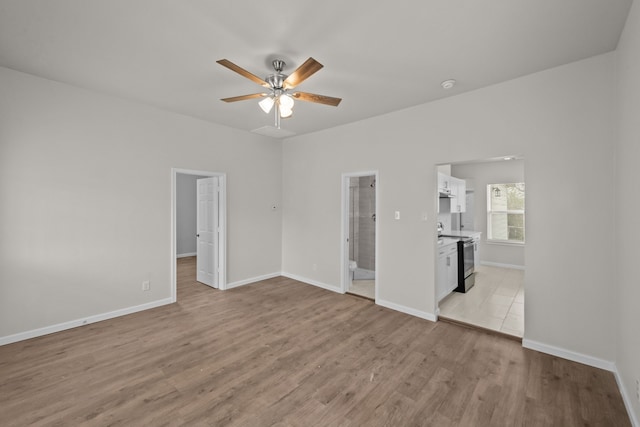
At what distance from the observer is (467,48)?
8.01 ft

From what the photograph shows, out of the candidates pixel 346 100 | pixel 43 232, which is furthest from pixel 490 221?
pixel 43 232

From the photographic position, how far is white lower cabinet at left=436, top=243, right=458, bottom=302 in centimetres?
397

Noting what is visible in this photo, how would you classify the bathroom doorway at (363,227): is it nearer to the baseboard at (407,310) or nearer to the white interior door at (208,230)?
the baseboard at (407,310)

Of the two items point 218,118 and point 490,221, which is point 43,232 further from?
point 490,221

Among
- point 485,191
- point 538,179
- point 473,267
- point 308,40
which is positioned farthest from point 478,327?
point 485,191

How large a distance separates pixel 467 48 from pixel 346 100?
154cm

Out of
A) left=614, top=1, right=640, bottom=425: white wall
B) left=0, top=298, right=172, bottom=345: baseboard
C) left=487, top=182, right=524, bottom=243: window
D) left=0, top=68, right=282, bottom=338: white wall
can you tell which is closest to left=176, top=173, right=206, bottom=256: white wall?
left=0, top=68, right=282, bottom=338: white wall

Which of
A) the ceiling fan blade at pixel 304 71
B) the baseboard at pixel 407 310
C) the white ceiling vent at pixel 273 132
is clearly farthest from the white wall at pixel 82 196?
the baseboard at pixel 407 310

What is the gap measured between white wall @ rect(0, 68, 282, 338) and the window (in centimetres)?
655

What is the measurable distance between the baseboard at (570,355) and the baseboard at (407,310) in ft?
3.32

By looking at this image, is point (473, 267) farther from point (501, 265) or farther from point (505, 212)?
point (505, 212)

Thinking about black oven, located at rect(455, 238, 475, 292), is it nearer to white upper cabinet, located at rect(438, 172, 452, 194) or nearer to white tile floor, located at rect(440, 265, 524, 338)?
white tile floor, located at rect(440, 265, 524, 338)

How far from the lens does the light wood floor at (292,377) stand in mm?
1995

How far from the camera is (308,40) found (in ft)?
7.66
